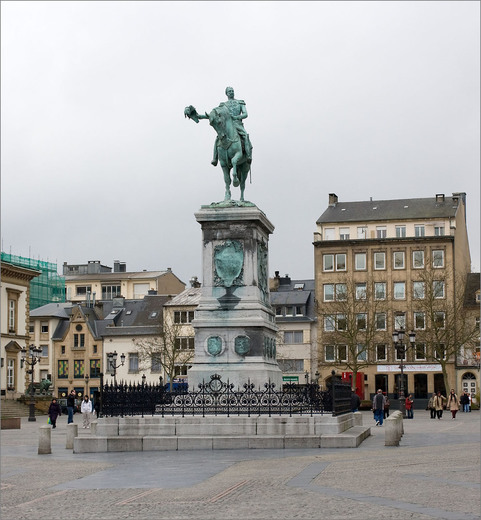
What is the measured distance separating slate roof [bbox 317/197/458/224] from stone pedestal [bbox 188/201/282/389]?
65.5 m

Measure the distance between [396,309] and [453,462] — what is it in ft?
235

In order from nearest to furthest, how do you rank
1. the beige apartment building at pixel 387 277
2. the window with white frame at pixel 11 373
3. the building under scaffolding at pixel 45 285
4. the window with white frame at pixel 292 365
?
the window with white frame at pixel 11 373
the beige apartment building at pixel 387 277
the window with white frame at pixel 292 365
the building under scaffolding at pixel 45 285

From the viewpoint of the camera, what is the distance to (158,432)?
26.5 metres

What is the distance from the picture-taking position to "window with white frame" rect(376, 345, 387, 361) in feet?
304

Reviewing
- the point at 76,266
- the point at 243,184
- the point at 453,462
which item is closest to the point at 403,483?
the point at 453,462

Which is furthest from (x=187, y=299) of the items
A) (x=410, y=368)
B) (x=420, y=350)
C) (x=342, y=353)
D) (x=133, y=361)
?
(x=420, y=350)

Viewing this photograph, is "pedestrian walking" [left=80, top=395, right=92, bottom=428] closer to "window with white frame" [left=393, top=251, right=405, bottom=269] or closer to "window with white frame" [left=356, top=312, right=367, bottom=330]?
"window with white frame" [left=356, top=312, right=367, bottom=330]

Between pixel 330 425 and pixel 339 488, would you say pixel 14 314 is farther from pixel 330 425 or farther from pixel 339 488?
pixel 339 488

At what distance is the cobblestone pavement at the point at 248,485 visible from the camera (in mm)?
14562

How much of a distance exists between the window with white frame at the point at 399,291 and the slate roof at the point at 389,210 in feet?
20.4

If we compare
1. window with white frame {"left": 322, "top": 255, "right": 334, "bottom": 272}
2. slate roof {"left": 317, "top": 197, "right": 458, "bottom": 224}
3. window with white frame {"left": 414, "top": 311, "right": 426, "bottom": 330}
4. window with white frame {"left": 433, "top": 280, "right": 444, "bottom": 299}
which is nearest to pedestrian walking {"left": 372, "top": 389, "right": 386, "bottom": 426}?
window with white frame {"left": 433, "top": 280, "right": 444, "bottom": 299}

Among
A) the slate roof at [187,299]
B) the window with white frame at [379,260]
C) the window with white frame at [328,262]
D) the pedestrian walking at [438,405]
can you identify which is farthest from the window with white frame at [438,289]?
the pedestrian walking at [438,405]

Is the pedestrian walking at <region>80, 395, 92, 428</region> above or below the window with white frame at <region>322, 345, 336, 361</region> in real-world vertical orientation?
below

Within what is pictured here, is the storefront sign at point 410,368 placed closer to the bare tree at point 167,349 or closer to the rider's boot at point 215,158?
the bare tree at point 167,349
